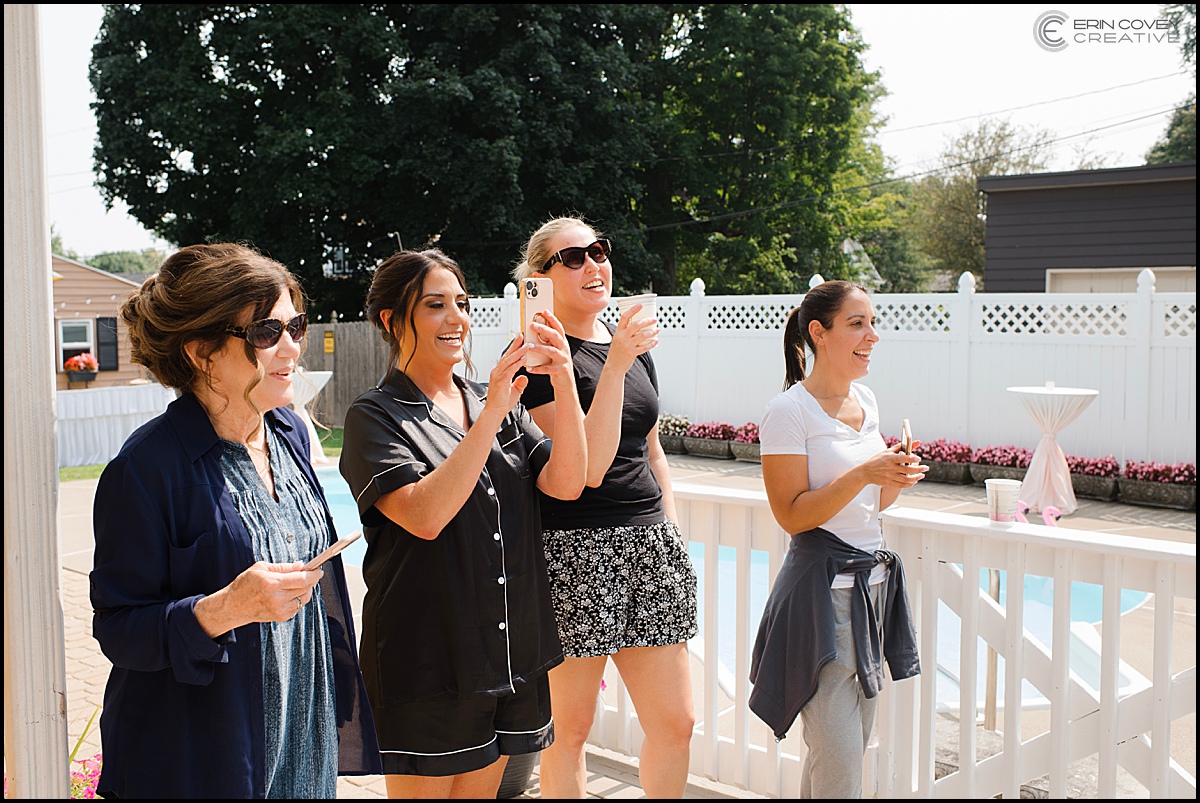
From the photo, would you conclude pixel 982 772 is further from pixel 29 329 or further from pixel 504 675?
pixel 29 329

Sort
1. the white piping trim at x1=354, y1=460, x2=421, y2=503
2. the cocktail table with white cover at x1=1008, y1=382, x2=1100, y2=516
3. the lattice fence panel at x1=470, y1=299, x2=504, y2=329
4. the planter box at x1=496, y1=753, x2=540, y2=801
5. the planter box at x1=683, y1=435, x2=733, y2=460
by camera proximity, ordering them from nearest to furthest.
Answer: the white piping trim at x1=354, y1=460, x2=421, y2=503 < the planter box at x1=496, y1=753, x2=540, y2=801 < the cocktail table with white cover at x1=1008, y1=382, x2=1100, y2=516 < the planter box at x1=683, y1=435, x2=733, y2=460 < the lattice fence panel at x1=470, y1=299, x2=504, y2=329

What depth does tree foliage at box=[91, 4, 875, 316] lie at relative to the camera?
61.8 ft

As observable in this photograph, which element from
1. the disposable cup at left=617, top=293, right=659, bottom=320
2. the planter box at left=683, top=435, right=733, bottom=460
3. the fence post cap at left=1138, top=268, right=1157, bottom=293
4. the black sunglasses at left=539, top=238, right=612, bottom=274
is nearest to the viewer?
the disposable cup at left=617, top=293, right=659, bottom=320

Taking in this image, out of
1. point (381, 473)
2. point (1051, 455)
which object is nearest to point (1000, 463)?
point (1051, 455)

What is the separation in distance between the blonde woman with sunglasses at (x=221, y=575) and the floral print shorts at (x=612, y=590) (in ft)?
1.99

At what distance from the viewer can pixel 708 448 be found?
1241 centimetres

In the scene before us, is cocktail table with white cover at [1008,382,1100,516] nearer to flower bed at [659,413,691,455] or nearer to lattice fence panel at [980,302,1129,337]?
lattice fence panel at [980,302,1129,337]

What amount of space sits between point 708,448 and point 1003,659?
387 inches

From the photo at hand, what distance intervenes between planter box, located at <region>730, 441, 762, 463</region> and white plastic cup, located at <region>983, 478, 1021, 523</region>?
931 centimetres

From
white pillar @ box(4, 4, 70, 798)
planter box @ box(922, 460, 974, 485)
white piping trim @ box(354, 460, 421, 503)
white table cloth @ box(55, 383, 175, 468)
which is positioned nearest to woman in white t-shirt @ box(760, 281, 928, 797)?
white piping trim @ box(354, 460, 421, 503)

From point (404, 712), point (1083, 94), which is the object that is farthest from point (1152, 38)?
point (1083, 94)

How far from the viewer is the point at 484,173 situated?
18562 mm

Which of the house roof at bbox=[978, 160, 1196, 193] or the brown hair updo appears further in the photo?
the house roof at bbox=[978, 160, 1196, 193]

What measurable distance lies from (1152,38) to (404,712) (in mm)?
2067
